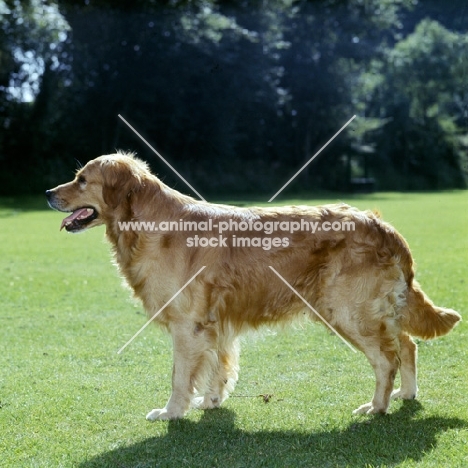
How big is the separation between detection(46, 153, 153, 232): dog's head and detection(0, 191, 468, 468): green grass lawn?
163 centimetres

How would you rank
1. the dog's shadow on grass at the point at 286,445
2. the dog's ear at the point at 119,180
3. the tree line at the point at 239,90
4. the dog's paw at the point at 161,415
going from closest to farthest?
the dog's shadow on grass at the point at 286,445
the dog's paw at the point at 161,415
the dog's ear at the point at 119,180
the tree line at the point at 239,90

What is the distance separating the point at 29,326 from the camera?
8.82m

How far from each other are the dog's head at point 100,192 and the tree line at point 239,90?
105 ft

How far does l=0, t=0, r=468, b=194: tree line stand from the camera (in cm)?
4009

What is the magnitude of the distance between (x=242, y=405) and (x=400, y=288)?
68.8 inches

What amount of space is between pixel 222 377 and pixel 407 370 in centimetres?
167

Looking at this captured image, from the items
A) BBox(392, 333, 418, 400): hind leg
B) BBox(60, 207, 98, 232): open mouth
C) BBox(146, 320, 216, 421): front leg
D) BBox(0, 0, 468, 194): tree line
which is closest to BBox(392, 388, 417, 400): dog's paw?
BBox(392, 333, 418, 400): hind leg

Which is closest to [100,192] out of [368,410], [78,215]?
[78,215]

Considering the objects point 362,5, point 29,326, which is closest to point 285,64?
point 362,5

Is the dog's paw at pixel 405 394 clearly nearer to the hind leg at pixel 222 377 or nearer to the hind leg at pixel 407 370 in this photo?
the hind leg at pixel 407 370

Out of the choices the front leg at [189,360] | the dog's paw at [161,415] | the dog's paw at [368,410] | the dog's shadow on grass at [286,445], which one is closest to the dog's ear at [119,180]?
the front leg at [189,360]

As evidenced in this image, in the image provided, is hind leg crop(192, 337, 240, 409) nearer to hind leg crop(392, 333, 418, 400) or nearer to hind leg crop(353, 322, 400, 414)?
hind leg crop(353, 322, 400, 414)

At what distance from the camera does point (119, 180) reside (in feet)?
19.3

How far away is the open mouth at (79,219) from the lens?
6012 millimetres
